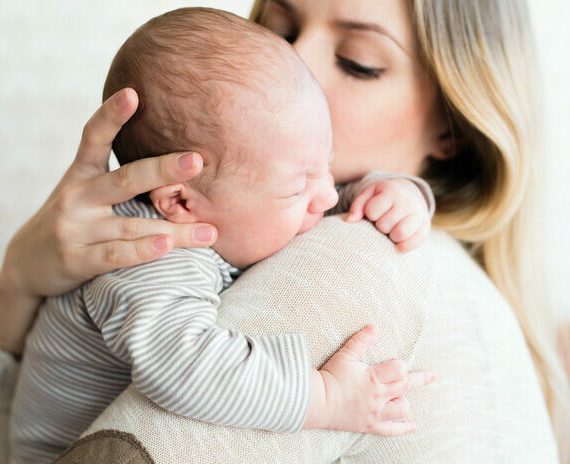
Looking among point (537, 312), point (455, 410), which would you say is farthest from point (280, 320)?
point (537, 312)

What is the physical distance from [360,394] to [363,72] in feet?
2.28

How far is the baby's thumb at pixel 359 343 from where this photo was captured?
105 centimetres

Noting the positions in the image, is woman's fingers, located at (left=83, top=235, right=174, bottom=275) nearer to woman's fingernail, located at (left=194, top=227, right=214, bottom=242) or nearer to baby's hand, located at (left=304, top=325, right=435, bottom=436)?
woman's fingernail, located at (left=194, top=227, right=214, bottom=242)

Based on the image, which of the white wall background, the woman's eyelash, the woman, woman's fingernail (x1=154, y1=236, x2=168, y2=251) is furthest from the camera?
the white wall background

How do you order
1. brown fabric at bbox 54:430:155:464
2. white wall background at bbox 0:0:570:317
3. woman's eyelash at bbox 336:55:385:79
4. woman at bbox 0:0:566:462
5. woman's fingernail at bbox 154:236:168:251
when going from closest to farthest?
1. brown fabric at bbox 54:430:155:464
2. woman's fingernail at bbox 154:236:168:251
3. woman at bbox 0:0:566:462
4. woman's eyelash at bbox 336:55:385:79
5. white wall background at bbox 0:0:570:317

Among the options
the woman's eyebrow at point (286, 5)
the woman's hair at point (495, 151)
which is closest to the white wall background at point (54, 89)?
the woman's hair at point (495, 151)

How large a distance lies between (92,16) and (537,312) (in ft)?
5.73

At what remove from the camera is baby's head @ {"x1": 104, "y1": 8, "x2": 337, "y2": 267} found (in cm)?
109

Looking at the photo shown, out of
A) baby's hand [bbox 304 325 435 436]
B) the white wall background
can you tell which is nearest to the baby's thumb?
baby's hand [bbox 304 325 435 436]

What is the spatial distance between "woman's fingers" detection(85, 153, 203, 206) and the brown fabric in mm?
338

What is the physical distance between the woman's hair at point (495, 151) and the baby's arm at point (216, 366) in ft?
2.05

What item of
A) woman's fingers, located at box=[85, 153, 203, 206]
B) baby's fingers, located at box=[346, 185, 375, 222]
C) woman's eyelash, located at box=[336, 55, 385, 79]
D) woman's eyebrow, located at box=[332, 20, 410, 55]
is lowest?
baby's fingers, located at box=[346, 185, 375, 222]

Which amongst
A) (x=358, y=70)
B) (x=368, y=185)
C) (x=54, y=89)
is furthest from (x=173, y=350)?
(x=54, y=89)

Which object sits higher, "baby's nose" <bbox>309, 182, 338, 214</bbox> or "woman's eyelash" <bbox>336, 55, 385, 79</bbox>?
"woman's eyelash" <bbox>336, 55, 385, 79</bbox>
